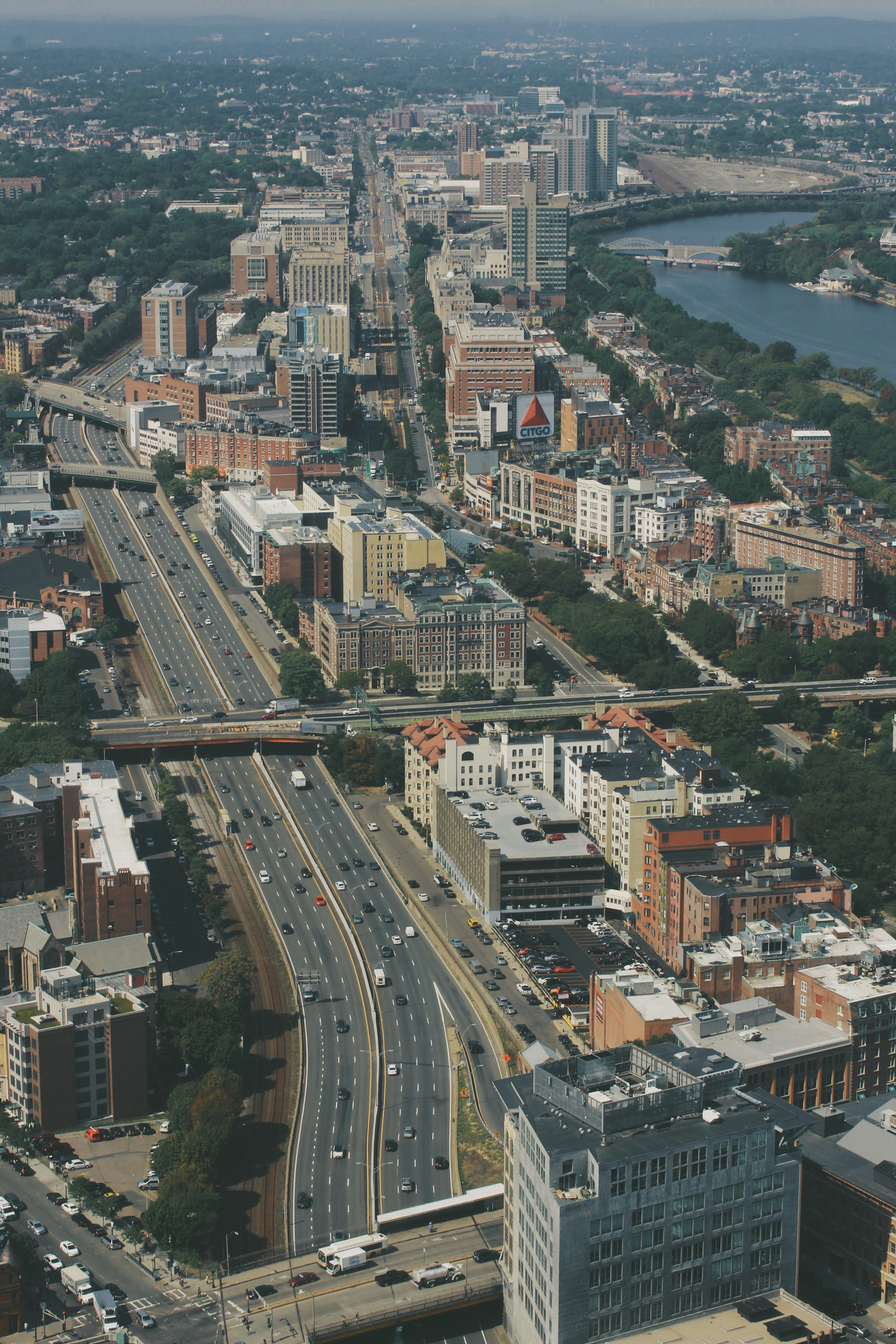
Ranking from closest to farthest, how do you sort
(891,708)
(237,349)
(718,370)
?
(891,708) < (237,349) < (718,370)

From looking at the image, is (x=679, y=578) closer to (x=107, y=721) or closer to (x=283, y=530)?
(x=283, y=530)

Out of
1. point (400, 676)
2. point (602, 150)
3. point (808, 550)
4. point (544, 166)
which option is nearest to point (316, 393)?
point (808, 550)

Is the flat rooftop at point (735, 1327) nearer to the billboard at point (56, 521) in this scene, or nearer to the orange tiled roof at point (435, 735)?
the orange tiled roof at point (435, 735)

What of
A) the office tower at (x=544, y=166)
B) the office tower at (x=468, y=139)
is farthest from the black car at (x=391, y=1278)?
the office tower at (x=468, y=139)

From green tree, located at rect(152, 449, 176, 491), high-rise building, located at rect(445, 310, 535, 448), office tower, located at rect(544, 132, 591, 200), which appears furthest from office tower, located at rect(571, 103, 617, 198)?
green tree, located at rect(152, 449, 176, 491)

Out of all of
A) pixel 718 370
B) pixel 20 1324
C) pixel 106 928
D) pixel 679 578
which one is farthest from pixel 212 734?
pixel 718 370

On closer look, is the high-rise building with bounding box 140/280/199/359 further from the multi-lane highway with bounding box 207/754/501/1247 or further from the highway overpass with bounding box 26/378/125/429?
the multi-lane highway with bounding box 207/754/501/1247

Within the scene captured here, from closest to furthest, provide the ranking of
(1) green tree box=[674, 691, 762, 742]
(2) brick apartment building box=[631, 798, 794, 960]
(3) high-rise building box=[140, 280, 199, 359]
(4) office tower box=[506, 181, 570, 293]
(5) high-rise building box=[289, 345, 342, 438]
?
1. (2) brick apartment building box=[631, 798, 794, 960]
2. (1) green tree box=[674, 691, 762, 742]
3. (5) high-rise building box=[289, 345, 342, 438]
4. (3) high-rise building box=[140, 280, 199, 359]
5. (4) office tower box=[506, 181, 570, 293]
